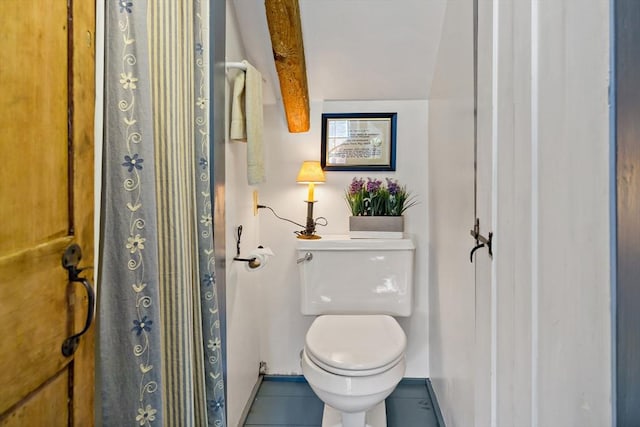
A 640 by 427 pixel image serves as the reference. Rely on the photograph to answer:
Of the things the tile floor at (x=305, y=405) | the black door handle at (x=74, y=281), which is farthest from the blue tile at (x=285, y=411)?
the black door handle at (x=74, y=281)

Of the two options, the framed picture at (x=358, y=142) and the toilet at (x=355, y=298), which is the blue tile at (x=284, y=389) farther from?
the framed picture at (x=358, y=142)

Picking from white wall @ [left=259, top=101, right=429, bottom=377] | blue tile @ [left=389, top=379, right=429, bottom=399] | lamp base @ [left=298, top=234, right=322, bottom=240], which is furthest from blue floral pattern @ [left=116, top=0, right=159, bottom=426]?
blue tile @ [left=389, top=379, right=429, bottom=399]

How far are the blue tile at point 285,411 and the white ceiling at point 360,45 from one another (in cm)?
157

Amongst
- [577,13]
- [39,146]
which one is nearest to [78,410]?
[39,146]

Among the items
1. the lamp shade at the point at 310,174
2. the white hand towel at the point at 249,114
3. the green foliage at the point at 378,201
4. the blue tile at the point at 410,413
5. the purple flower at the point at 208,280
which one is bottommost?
the blue tile at the point at 410,413

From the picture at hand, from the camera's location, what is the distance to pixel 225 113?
140 cm

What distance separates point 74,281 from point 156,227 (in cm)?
20

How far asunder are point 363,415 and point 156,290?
3.60 ft

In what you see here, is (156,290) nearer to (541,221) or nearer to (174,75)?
(174,75)

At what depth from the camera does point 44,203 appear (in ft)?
1.86

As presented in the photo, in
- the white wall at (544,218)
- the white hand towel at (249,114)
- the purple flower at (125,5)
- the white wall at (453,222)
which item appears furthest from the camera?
the white hand towel at (249,114)

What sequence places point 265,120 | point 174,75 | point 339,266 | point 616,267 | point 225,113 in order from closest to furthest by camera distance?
point 616,267 < point 174,75 < point 225,113 < point 339,266 < point 265,120

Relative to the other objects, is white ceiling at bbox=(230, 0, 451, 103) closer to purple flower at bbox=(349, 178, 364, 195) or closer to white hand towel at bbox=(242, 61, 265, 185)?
white hand towel at bbox=(242, 61, 265, 185)

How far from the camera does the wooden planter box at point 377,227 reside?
1.95 m
